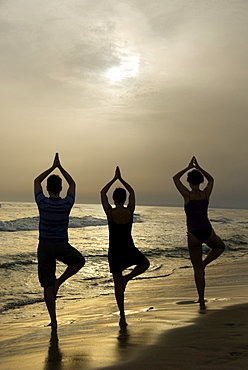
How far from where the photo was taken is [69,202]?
18.5ft

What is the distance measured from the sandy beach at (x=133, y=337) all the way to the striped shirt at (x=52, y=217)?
1.39 meters

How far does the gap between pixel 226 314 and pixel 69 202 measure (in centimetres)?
276

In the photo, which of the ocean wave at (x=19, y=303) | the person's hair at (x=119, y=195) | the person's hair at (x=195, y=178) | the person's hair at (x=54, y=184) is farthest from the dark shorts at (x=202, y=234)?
the ocean wave at (x=19, y=303)

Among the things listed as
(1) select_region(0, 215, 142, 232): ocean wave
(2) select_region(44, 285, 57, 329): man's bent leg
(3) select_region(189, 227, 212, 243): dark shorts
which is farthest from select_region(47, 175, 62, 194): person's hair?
(1) select_region(0, 215, 142, 232): ocean wave

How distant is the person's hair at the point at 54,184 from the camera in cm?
559

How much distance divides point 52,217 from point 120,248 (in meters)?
1.13

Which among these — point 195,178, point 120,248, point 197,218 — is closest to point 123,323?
point 120,248

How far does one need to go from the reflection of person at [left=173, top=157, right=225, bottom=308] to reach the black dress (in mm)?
1139

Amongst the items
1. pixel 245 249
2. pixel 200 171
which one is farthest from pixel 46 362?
pixel 245 249

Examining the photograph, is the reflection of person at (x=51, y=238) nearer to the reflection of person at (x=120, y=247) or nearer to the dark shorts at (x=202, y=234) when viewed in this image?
the reflection of person at (x=120, y=247)

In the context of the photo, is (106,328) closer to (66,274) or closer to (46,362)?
(66,274)

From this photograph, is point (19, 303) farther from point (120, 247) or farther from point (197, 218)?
point (197, 218)

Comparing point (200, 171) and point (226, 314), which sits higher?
point (200, 171)

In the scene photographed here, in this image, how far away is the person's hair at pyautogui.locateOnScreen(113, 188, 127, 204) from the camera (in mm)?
5852
